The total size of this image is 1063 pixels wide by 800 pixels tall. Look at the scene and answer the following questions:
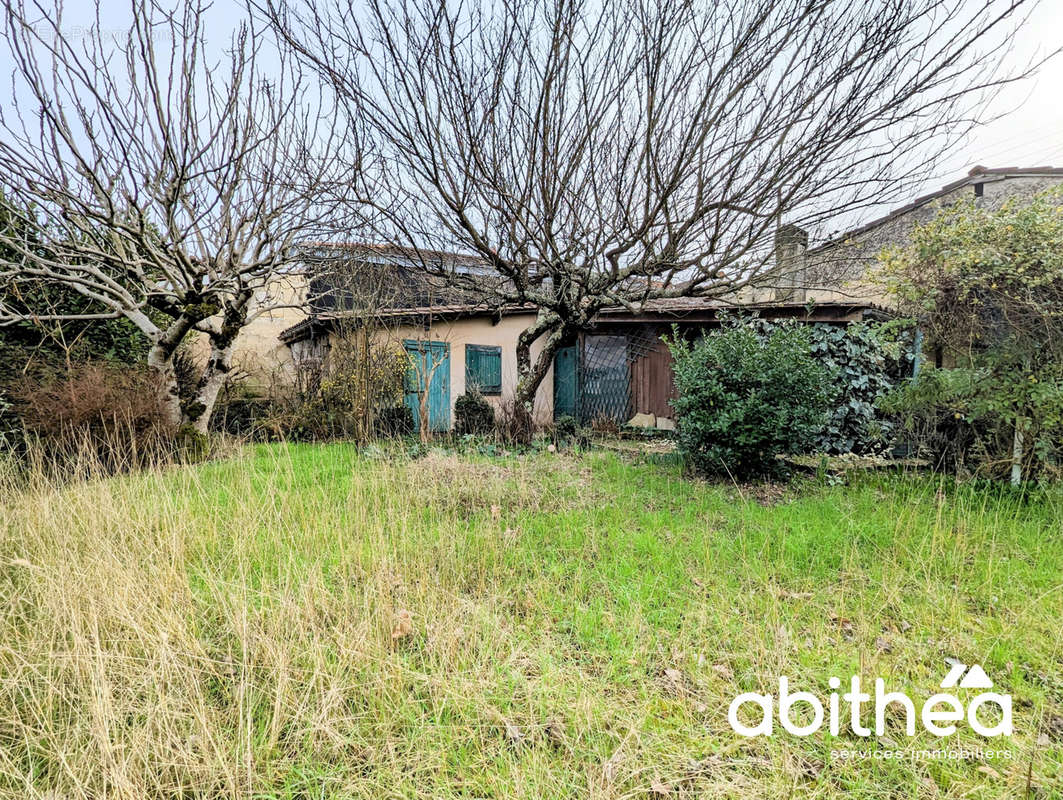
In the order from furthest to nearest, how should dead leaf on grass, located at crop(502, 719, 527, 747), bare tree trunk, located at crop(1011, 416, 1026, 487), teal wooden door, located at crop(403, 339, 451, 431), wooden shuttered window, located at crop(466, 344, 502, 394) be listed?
wooden shuttered window, located at crop(466, 344, 502, 394) → teal wooden door, located at crop(403, 339, 451, 431) → bare tree trunk, located at crop(1011, 416, 1026, 487) → dead leaf on grass, located at crop(502, 719, 527, 747)

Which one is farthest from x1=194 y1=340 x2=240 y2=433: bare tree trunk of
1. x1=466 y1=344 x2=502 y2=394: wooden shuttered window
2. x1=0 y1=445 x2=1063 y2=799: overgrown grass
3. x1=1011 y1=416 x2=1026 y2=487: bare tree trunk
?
x1=1011 y1=416 x2=1026 y2=487: bare tree trunk

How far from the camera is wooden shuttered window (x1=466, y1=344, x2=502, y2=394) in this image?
11250 millimetres

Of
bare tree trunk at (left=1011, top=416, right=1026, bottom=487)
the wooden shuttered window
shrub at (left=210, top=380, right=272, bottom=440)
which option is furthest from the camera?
the wooden shuttered window

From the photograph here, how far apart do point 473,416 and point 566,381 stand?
294 cm

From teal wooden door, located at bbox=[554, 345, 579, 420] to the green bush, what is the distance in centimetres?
538

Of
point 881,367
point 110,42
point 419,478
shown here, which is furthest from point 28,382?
point 881,367

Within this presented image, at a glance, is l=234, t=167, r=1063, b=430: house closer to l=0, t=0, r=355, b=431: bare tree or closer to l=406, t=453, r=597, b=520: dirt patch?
l=0, t=0, r=355, b=431: bare tree

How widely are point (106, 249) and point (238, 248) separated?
194 centimetres

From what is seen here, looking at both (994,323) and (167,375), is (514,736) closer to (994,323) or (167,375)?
(994,323)

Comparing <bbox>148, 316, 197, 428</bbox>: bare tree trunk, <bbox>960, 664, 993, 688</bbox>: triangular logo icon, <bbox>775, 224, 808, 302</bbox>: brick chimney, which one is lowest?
<bbox>960, 664, 993, 688</bbox>: triangular logo icon

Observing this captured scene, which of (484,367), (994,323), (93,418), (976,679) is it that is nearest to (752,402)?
(994,323)

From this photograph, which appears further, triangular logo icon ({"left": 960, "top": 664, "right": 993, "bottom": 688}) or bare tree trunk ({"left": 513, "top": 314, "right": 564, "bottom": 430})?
bare tree trunk ({"left": 513, "top": 314, "right": 564, "bottom": 430})

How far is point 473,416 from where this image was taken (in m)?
9.02

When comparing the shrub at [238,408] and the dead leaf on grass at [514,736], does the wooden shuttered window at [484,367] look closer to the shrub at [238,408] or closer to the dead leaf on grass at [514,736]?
the shrub at [238,408]
